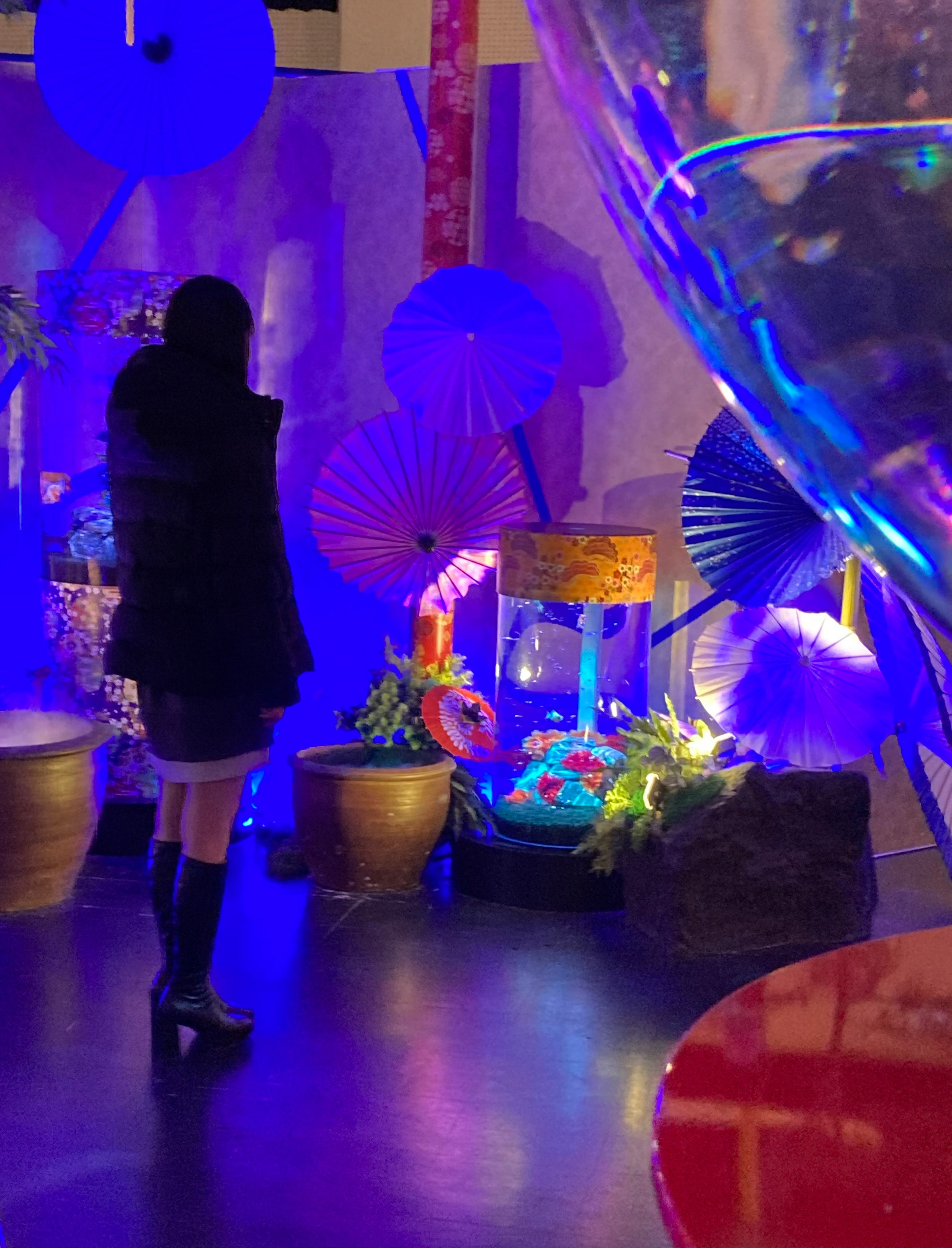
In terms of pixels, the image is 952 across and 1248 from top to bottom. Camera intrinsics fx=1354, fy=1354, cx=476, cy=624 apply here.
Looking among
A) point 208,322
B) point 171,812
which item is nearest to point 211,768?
point 171,812

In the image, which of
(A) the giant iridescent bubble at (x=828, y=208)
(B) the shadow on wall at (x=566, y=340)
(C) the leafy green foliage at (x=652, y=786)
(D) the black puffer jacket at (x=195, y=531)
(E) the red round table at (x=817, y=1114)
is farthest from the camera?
(B) the shadow on wall at (x=566, y=340)

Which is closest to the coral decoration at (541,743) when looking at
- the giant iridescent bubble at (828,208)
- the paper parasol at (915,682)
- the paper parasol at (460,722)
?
the paper parasol at (460,722)

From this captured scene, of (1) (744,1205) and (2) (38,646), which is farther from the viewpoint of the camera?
(2) (38,646)

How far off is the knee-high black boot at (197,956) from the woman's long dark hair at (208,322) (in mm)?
1028

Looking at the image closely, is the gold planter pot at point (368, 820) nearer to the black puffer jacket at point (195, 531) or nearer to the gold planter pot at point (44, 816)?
the gold planter pot at point (44, 816)

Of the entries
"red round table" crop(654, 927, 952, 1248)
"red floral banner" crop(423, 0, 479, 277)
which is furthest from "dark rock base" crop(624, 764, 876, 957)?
"red round table" crop(654, 927, 952, 1248)

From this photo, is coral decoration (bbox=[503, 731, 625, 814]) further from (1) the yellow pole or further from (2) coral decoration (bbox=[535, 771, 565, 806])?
(1) the yellow pole

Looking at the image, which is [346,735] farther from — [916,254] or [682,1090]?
[916,254]

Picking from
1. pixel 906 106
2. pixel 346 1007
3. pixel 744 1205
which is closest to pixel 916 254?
pixel 906 106

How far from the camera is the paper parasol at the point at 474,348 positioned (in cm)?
396

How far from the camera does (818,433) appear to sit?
235 mm

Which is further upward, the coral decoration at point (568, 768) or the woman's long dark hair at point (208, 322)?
the woman's long dark hair at point (208, 322)

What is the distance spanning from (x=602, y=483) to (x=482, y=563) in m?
0.59

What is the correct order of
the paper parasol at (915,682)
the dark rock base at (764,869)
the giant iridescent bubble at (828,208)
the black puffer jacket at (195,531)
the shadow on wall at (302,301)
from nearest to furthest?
the giant iridescent bubble at (828,208), the paper parasol at (915,682), the black puffer jacket at (195,531), the dark rock base at (764,869), the shadow on wall at (302,301)
